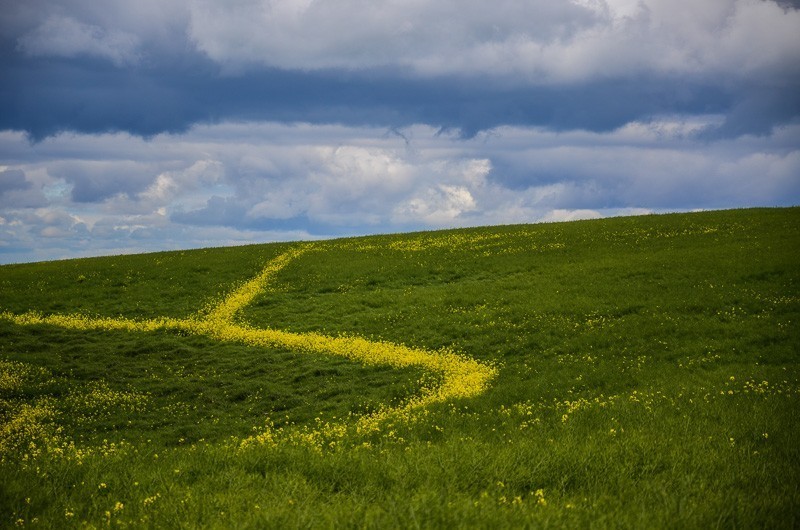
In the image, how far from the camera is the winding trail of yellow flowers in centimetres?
1683

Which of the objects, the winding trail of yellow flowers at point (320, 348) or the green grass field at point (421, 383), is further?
the winding trail of yellow flowers at point (320, 348)

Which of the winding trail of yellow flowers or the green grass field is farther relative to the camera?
the winding trail of yellow flowers

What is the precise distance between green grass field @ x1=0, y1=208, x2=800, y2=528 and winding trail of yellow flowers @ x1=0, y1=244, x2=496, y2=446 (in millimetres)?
174

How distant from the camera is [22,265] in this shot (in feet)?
188

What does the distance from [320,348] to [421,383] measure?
7580mm

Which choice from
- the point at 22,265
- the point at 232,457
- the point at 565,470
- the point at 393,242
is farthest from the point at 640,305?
the point at 22,265

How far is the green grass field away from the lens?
751cm

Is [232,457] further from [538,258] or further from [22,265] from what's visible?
[22,265]

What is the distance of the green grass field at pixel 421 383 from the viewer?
751 centimetres

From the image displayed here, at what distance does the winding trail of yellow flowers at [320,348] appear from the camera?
16828mm

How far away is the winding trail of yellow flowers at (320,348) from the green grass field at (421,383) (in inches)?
6.8

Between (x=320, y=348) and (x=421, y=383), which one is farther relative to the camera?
(x=320, y=348)

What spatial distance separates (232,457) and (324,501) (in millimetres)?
2796

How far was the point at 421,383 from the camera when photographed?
21594 millimetres
